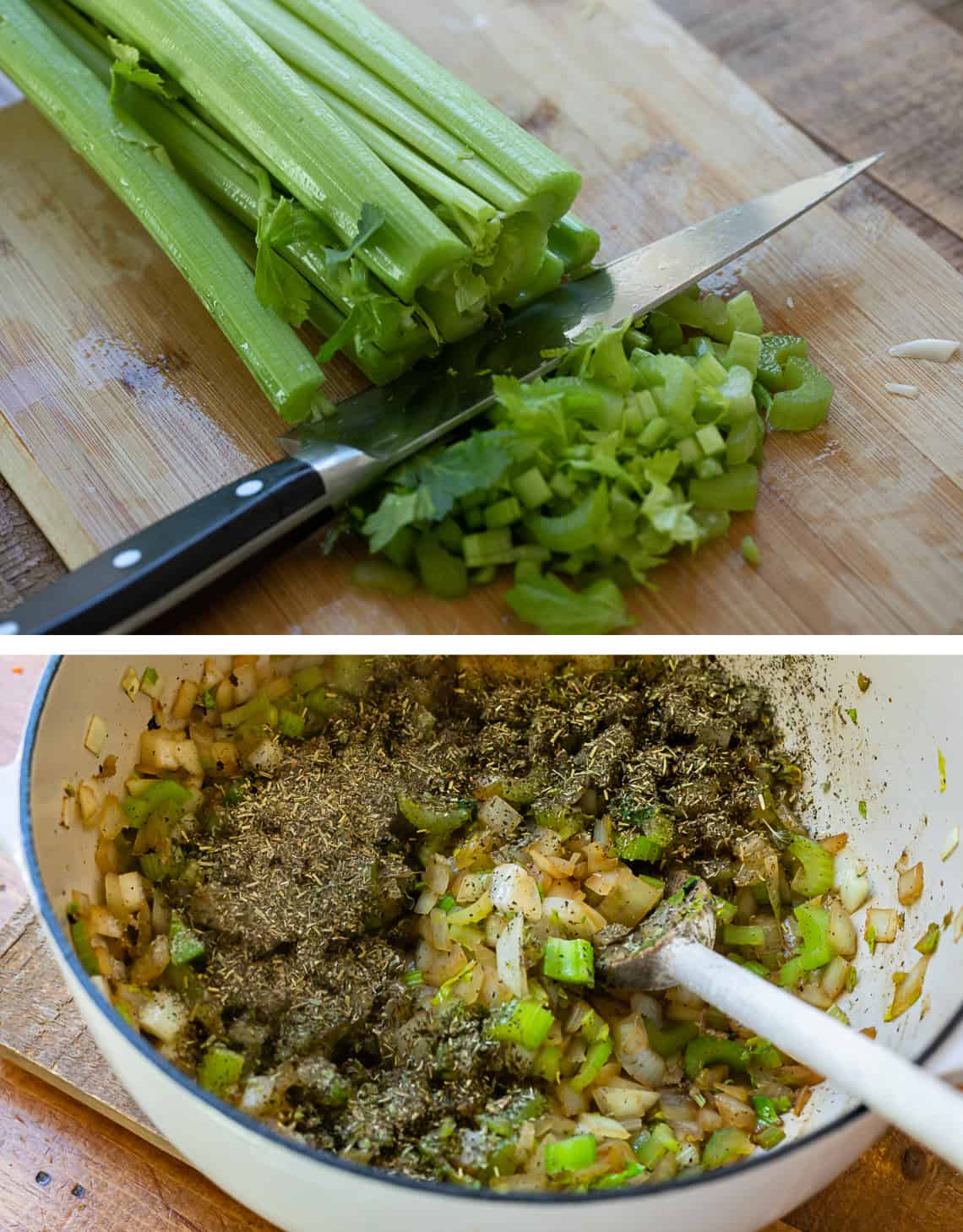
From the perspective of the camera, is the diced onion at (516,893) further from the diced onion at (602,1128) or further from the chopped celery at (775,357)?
the chopped celery at (775,357)

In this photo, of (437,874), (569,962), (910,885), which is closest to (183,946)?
(437,874)

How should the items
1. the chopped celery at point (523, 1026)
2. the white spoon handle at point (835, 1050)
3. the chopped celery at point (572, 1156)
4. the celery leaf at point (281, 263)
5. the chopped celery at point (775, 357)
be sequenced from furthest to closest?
the chopped celery at point (775, 357)
the celery leaf at point (281, 263)
the chopped celery at point (523, 1026)
the chopped celery at point (572, 1156)
the white spoon handle at point (835, 1050)

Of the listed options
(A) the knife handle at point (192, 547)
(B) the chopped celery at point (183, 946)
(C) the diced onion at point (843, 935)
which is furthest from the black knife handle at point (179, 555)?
(C) the diced onion at point (843, 935)

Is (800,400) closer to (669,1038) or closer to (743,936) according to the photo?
(743,936)

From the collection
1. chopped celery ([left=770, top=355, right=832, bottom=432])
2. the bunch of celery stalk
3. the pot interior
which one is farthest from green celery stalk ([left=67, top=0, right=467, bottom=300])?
the pot interior

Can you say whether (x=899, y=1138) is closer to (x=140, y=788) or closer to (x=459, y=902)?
(x=459, y=902)

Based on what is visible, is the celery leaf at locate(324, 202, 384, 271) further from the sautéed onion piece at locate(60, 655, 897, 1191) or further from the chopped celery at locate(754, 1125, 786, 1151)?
the chopped celery at locate(754, 1125, 786, 1151)
